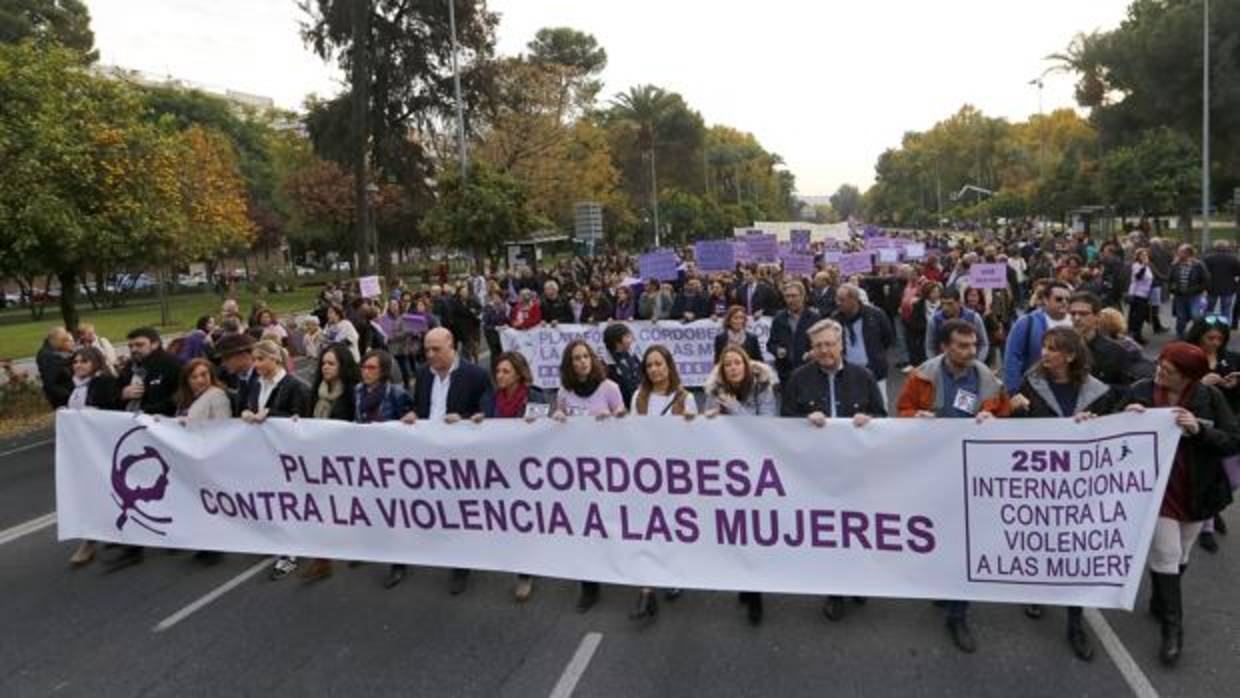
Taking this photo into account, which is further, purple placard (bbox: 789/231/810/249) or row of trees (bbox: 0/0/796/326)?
purple placard (bbox: 789/231/810/249)

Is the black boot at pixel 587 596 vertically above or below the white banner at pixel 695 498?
below

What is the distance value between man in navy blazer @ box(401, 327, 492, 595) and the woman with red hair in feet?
12.7

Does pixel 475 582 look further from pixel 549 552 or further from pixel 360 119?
pixel 360 119

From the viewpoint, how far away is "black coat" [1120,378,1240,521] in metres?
4.27

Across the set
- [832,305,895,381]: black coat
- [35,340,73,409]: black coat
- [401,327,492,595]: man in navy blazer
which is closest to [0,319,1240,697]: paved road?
[401,327,492,595]: man in navy blazer

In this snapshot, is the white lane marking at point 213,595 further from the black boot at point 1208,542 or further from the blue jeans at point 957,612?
the black boot at point 1208,542

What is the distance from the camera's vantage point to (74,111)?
48.0ft

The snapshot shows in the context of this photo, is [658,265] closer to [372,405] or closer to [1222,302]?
[1222,302]

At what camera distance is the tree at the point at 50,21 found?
46.7 m

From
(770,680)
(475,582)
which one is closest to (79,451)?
(475,582)

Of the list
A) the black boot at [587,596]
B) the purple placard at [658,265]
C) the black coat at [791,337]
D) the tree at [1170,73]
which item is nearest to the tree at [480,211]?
the purple placard at [658,265]

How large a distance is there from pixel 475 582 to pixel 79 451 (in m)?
3.08

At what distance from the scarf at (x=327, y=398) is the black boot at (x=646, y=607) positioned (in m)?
2.59

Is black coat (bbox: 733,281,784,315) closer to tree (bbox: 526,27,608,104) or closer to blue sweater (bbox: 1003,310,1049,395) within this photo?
blue sweater (bbox: 1003,310,1049,395)
